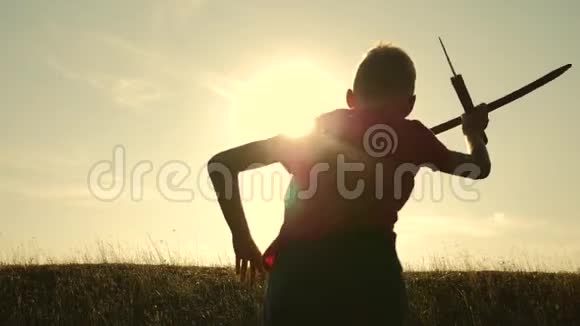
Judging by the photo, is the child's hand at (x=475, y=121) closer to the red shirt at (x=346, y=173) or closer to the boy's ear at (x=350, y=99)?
the red shirt at (x=346, y=173)

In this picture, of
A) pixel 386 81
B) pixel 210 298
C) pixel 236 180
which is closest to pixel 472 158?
pixel 386 81

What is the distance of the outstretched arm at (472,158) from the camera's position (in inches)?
137

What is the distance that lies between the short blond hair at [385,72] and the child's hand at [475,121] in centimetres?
54

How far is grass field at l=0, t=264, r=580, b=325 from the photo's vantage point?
12266mm

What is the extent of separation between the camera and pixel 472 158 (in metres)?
3.53

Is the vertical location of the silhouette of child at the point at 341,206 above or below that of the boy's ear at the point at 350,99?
below

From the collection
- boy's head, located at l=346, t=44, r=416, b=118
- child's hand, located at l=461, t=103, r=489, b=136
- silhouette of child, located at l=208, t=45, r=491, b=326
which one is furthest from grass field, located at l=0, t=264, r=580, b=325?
boy's head, located at l=346, t=44, r=416, b=118

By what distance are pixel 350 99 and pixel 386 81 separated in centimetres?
24

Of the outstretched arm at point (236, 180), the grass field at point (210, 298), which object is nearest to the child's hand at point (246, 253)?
the outstretched arm at point (236, 180)

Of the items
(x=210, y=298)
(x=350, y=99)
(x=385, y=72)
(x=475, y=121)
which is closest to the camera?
(x=385, y=72)

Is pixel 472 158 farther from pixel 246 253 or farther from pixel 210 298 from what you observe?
pixel 210 298

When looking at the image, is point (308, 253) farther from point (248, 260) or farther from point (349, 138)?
point (349, 138)

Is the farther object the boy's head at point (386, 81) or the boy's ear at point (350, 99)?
the boy's ear at point (350, 99)

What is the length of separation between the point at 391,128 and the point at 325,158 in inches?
13.7
